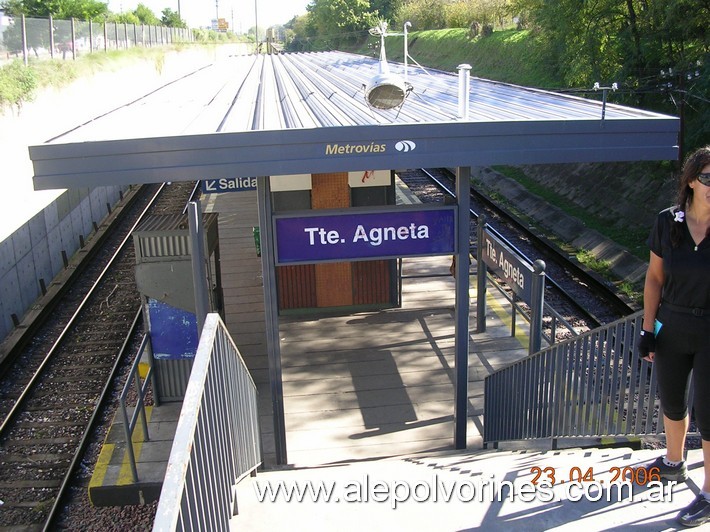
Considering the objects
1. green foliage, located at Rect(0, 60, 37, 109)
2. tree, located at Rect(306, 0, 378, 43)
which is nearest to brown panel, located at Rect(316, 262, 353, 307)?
green foliage, located at Rect(0, 60, 37, 109)

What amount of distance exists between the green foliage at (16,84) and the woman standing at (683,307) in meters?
17.3

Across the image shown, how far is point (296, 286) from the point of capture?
31.8 feet

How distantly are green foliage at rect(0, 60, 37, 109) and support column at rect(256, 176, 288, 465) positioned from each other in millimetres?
14432

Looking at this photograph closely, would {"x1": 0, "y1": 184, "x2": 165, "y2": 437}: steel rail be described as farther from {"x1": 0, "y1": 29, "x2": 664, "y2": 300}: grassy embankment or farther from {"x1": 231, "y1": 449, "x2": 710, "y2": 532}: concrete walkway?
{"x1": 231, "y1": 449, "x2": 710, "y2": 532}: concrete walkway

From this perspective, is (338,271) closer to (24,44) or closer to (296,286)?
(296,286)

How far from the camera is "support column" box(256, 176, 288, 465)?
17.6 feet

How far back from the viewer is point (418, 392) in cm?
750

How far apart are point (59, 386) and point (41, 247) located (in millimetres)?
5322

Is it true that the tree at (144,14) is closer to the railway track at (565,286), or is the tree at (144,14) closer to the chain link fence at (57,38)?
the chain link fence at (57,38)

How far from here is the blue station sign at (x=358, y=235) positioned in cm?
539

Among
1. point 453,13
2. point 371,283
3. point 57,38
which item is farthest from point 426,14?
point 371,283

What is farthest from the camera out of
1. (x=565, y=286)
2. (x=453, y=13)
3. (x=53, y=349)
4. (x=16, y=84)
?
(x=453, y=13)

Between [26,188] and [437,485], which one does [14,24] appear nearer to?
[26,188]

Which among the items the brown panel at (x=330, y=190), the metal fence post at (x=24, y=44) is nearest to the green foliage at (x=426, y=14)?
the metal fence post at (x=24, y=44)
